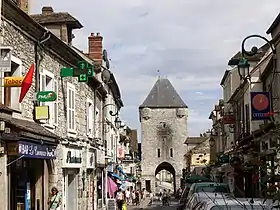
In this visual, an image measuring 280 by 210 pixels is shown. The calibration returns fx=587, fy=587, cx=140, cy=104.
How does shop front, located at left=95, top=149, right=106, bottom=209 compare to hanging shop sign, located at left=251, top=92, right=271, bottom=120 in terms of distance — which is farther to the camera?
shop front, located at left=95, top=149, right=106, bottom=209

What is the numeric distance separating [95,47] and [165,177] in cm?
7748

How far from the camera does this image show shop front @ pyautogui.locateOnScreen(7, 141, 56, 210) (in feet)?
44.7

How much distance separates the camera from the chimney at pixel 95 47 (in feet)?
116

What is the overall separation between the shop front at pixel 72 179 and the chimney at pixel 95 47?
41.4 feet

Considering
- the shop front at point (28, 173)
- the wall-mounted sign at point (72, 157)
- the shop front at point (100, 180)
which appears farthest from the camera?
the shop front at point (100, 180)

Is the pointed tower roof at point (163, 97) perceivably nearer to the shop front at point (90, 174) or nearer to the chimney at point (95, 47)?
the chimney at point (95, 47)

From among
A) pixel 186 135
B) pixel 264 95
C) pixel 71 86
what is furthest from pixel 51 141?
pixel 186 135

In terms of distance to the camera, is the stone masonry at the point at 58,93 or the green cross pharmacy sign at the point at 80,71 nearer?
the stone masonry at the point at 58,93

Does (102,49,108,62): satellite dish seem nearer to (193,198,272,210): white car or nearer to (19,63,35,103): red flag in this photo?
(19,63,35,103): red flag

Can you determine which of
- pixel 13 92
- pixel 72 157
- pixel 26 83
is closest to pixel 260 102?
pixel 72 157

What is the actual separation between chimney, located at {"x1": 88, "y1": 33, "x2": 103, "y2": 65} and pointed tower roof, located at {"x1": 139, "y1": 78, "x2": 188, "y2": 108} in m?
53.7

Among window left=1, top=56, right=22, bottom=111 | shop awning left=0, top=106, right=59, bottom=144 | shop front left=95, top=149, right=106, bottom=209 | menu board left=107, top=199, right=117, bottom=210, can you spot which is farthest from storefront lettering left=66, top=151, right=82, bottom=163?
menu board left=107, top=199, right=117, bottom=210

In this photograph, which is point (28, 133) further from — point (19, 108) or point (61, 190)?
point (61, 190)

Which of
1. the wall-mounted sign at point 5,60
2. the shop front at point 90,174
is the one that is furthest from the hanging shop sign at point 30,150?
the shop front at point 90,174
